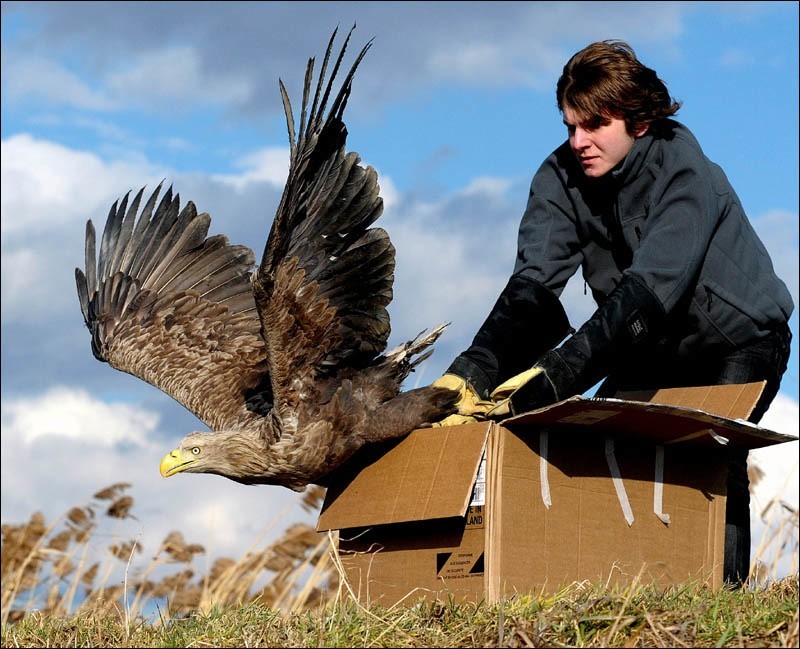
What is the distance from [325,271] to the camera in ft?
16.8

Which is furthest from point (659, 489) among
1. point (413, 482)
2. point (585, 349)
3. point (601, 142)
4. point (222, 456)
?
point (222, 456)

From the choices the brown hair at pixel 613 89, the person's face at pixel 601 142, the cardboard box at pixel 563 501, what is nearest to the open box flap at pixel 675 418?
the cardboard box at pixel 563 501

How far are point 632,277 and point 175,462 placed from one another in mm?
2332

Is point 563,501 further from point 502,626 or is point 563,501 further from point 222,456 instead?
point 222,456

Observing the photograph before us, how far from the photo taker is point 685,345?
4328mm

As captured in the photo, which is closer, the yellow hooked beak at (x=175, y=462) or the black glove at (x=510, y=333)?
the black glove at (x=510, y=333)

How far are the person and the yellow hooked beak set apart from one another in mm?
1353

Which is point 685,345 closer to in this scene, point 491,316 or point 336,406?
point 491,316

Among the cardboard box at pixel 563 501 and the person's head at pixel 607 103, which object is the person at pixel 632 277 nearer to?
the person's head at pixel 607 103

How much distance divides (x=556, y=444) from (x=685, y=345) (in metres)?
0.79

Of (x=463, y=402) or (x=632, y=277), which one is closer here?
(x=632, y=277)

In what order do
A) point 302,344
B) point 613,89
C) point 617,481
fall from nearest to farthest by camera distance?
point 617,481 < point 613,89 < point 302,344

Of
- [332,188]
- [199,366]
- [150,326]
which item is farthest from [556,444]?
[150,326]

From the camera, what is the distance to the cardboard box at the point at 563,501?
147 inches
